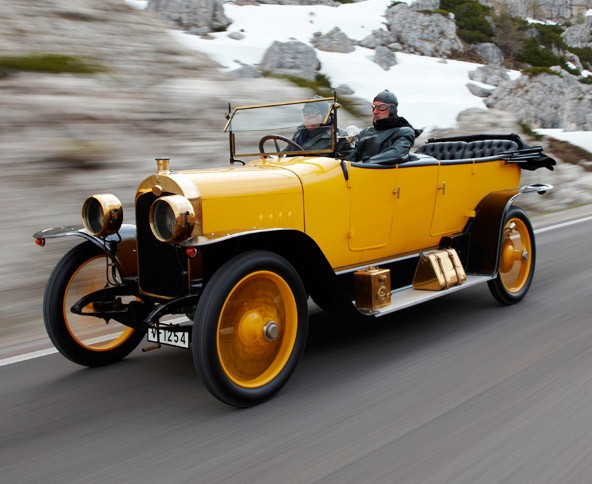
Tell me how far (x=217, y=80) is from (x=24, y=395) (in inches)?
328

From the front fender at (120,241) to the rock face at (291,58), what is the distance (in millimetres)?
29597

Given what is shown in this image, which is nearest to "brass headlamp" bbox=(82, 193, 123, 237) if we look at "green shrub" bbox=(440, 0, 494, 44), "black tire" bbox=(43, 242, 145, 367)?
"black tire" bbox=(43, 242, 145, 367)

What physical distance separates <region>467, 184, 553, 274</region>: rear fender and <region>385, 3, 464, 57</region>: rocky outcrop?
47301 mm

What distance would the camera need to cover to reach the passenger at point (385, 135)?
15.3ft

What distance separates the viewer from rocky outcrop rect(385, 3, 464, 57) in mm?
50344

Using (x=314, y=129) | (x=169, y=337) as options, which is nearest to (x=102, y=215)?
(x=169, y=337)

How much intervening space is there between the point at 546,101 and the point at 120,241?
38685mm

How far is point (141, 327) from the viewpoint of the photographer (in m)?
3.73

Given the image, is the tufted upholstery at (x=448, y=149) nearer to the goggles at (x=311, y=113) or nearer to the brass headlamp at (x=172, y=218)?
the goggles at (x=311, y=113)

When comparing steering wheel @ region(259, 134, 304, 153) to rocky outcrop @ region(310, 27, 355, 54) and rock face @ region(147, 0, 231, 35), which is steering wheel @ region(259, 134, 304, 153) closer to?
rock face @ region(147, 0, 231, 35)

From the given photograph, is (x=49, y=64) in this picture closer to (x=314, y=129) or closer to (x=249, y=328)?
(x=314, y=129)

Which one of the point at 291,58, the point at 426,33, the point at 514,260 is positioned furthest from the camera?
the point at 426,33

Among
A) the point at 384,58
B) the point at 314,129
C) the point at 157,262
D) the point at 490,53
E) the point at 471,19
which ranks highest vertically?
the point at 471,19

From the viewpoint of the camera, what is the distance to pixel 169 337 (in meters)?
3.51
